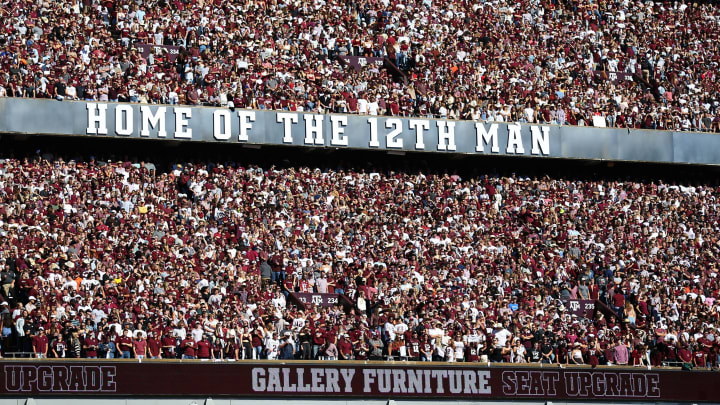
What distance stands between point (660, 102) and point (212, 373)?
21.9 metres

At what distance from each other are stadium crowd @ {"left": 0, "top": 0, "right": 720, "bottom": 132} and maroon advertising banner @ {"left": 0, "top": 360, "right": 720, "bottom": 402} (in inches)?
466

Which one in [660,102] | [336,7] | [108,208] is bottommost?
[108,208]

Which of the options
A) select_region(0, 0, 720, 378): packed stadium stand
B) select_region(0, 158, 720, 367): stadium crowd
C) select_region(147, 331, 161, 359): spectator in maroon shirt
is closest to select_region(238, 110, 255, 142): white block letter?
select_region(0, 0, 720, 378): packed stadium stand

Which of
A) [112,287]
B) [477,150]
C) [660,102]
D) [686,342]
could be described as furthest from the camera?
[660,102]

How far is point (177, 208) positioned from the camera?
1384 inches

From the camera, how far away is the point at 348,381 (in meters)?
29.0

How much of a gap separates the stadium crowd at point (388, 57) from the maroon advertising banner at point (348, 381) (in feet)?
38.8

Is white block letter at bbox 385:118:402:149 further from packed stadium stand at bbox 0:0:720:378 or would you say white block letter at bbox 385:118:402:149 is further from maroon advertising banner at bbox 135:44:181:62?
maroon advertising banner at bbox 135:44:181:62

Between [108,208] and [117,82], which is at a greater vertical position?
[117,82]

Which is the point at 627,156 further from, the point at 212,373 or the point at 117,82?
the point at 212,373

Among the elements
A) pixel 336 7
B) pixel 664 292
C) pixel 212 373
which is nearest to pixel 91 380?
pixel 212 373

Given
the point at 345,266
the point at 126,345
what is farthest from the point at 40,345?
the point at 345,266

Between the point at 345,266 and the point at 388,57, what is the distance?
1015 centimetres

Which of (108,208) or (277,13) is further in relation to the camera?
(277,13)
